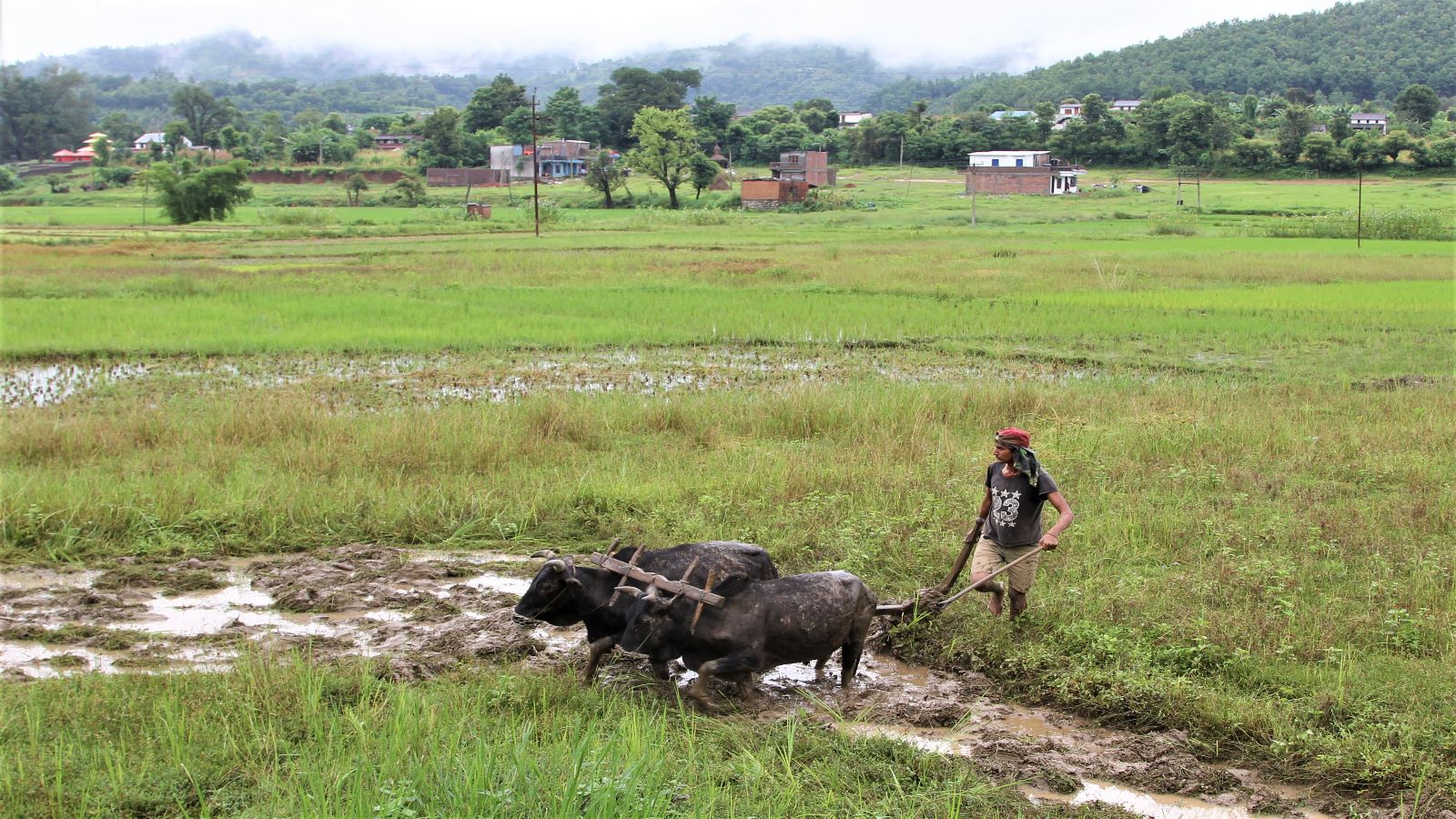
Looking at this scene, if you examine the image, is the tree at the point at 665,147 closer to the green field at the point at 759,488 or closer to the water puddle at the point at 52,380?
the green field at the point at 759,488

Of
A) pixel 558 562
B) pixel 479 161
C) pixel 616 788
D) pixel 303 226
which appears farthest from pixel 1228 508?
pixel 479 161

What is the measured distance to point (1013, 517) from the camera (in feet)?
18.5

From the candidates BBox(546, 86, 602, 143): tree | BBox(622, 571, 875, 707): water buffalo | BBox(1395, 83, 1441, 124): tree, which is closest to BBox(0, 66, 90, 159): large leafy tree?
BBox(546, 86, 602, 143): tree

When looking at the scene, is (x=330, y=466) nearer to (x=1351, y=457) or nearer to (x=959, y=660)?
(x=959, y=660)

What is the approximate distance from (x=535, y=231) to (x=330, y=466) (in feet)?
105

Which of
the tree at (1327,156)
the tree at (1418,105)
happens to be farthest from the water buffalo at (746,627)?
the tree at (1418,105)

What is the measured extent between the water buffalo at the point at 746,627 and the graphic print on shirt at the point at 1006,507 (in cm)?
106

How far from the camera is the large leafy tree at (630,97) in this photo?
98.1 m

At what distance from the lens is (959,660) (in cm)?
548

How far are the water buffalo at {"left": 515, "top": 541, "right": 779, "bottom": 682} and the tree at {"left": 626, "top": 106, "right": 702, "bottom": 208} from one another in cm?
5384

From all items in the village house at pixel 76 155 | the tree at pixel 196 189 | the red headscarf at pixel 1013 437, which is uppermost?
the village house at pixel 76 155

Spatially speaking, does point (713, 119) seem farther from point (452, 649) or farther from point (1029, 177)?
point (452, 649)

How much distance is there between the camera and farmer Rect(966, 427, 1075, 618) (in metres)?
5.52

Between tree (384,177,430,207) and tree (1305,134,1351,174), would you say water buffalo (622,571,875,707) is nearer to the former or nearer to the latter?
tree (384,177,430,207)
